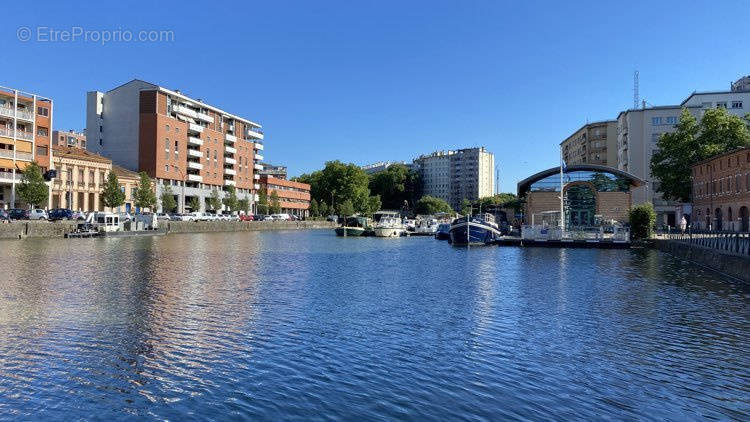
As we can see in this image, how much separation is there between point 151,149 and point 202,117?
17718 mm

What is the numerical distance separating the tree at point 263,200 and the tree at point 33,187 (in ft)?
218

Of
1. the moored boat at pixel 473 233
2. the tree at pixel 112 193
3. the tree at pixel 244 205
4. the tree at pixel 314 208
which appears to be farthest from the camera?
the tree at pixel 314 208

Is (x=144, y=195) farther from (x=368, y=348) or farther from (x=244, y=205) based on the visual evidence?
(x=368, y=348)

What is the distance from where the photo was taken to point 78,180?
8700cm

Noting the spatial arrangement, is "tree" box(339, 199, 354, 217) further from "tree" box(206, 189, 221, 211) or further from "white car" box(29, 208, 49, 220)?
"white car" box(29, 208, 49, 220)

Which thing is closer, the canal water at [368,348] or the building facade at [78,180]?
the canal water at [368,348]

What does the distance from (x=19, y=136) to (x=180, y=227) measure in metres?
24.6

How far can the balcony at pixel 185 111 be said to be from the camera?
11150 cm

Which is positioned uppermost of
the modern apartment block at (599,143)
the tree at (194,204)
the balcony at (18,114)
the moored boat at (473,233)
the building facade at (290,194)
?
the modern apartment block at (599,143)

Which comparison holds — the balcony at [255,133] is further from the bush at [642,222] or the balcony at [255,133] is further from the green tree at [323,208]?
the bush at [642,222]

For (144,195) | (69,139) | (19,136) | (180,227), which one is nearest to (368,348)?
(180,227)

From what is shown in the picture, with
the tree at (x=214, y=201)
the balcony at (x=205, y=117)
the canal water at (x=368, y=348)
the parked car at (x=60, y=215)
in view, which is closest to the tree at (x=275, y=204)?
the tree at (x=214, y=201)

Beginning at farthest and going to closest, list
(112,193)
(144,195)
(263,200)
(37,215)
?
(263,200) → (144,195) → (112,193) → (37,215)

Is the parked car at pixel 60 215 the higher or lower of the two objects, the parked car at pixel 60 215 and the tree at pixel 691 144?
the lower
